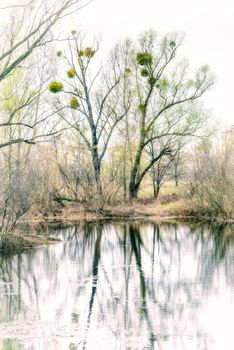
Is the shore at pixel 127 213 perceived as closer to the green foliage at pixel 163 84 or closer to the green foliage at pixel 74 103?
the green foliage at pixel 74 103

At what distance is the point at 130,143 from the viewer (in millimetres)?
44062

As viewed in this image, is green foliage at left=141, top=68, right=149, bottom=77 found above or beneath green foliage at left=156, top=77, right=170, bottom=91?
above

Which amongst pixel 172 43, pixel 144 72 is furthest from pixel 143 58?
pixel 172 43

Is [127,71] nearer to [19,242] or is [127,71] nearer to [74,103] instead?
[74,103]

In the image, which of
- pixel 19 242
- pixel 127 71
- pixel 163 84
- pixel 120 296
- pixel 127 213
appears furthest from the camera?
pixel 163 84

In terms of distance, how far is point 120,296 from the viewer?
15336mm

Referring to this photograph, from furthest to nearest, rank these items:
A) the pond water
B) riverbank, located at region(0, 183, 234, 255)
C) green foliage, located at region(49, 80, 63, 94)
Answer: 1. green foliage, located at region(49, 80, 63, 94)
2. riverbank, located at region(0, 183, 234, 255)
3. the pond water

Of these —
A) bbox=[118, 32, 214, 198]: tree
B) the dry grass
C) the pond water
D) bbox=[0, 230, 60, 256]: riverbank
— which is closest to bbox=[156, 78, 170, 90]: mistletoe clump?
bbox=[118, 32, 214, 198]: tree

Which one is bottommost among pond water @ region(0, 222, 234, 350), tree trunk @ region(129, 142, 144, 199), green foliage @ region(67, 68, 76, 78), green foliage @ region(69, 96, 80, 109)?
pond water @ region(0, 222, 234, 350)

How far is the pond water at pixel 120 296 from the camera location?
38.7 ft

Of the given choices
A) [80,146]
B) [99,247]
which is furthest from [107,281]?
[80,146]

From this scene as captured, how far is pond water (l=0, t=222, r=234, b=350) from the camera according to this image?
11.8 meters

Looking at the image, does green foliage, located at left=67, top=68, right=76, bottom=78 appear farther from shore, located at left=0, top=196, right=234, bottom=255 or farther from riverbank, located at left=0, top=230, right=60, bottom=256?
riverbank, located at left=0, top=230, right=60, bottom=256

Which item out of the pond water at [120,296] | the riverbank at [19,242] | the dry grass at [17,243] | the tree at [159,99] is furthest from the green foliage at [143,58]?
the dry grass at [17,243]
